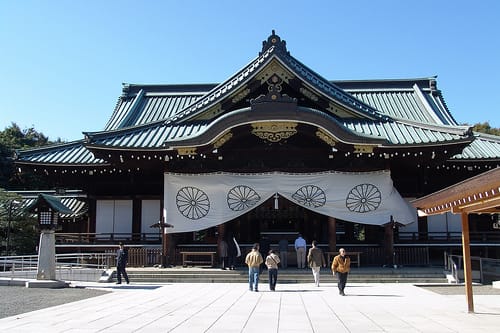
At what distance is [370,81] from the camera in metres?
26.8

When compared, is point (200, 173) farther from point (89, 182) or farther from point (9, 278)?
point (9, 278)

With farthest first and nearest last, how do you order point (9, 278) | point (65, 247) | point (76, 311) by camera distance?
1. point (65, 247)
2. point (9, 278)
3. point (76, 311)

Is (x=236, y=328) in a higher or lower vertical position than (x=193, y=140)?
lower

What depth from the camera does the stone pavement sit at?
816cm

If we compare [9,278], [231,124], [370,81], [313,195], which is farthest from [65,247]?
[370,81]

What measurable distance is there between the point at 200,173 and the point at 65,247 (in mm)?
6742

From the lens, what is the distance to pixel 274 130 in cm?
1745

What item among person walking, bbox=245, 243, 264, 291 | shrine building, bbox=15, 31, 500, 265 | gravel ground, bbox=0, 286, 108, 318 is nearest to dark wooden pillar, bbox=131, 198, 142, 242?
shrine building, bbox=15, 31, 500, 265

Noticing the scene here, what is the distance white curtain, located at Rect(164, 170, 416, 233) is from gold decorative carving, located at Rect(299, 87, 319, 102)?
119 inches

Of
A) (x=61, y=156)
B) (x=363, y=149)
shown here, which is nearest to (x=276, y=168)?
(x=363, y=149)

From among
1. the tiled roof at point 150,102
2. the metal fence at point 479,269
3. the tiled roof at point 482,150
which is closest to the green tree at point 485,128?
the tiled roof at point 482,150

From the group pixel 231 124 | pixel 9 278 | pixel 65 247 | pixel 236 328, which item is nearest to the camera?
pixel 236 328

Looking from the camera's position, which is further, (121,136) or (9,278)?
(121,136)

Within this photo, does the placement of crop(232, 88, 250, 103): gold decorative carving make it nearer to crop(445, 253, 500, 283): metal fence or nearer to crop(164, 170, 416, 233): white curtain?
crop(164, 170, 416, 233): white curtain
